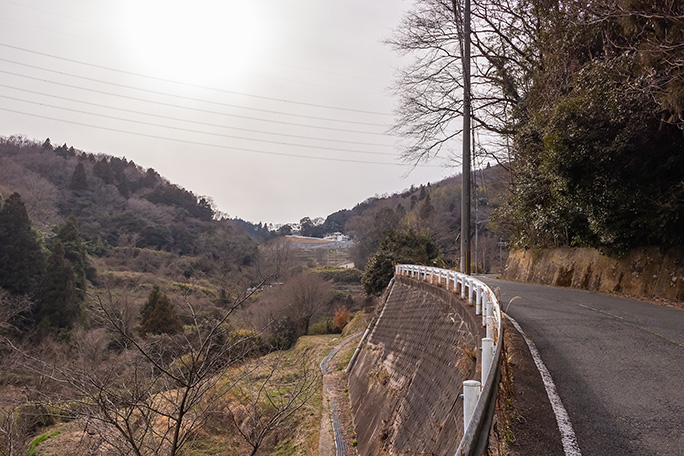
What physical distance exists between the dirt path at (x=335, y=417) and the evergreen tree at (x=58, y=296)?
19.5 meters

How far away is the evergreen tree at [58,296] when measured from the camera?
27.9 metres

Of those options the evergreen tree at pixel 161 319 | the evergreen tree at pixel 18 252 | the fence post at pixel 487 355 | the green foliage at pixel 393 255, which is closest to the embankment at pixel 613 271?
the green foliage at pixel 393 255

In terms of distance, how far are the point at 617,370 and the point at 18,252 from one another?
35.0 meters

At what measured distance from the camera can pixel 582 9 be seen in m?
10.9

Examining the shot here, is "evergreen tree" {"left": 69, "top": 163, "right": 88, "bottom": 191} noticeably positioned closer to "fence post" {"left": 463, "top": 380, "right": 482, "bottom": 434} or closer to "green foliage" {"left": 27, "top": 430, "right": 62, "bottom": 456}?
"green foliage" {"left": 27, "top": 430, "right": 62, "bottom": 456}

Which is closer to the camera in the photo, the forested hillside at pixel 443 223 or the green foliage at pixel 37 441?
the green foliage at pixel 37 441

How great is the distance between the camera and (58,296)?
28.5m

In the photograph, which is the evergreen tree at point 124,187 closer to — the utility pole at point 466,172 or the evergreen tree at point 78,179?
the evergreen tree at point 78,179

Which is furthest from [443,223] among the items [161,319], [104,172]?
[104,172]

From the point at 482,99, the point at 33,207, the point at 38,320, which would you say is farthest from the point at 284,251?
the point at 482,99

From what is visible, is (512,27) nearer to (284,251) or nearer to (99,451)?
(99,451)

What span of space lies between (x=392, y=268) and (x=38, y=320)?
2267 cm

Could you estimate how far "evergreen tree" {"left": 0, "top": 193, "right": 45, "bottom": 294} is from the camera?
28734 millimetres

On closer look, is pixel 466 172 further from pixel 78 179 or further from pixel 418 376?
pixel 78 179
